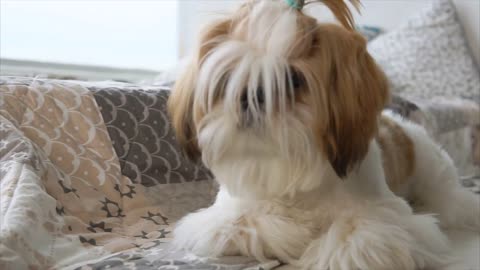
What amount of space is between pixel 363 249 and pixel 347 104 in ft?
0.90

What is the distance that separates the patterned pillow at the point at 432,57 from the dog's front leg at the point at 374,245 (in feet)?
5.63

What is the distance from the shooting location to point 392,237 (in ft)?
3.36

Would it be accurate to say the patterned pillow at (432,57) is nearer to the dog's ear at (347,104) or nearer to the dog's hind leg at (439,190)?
the dog's hind leg at (439,190)

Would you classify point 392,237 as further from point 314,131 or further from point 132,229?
point 132,229

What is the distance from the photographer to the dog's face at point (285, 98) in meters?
0.90

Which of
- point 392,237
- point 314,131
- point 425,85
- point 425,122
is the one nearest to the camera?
point 314,131

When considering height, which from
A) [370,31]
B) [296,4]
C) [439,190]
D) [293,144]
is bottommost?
[439,190]

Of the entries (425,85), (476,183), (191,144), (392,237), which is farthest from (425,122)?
(191,144)

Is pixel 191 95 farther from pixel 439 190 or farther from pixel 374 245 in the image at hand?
pixel 439 190

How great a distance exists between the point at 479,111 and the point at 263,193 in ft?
5.77

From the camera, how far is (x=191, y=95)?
1027 mm

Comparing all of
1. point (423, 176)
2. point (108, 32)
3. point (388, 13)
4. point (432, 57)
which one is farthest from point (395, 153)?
point (108, 32)

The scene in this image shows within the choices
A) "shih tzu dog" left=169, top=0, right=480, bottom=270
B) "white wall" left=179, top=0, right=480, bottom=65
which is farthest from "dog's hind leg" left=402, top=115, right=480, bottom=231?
"white wall" left=179, top=0, right=480, bottom=65

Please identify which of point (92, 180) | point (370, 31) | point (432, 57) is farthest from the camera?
point (370, 31)
